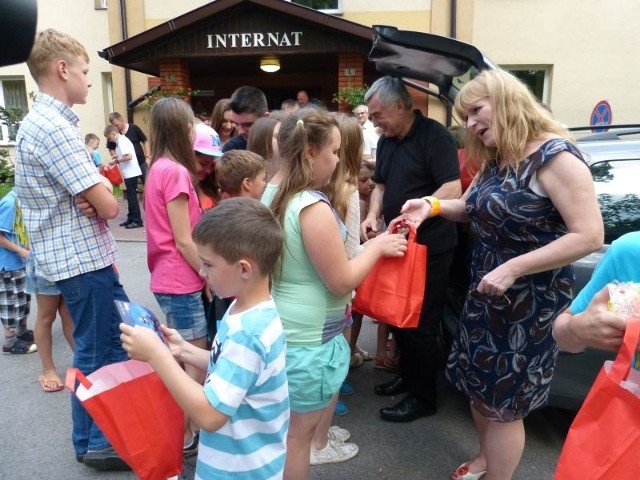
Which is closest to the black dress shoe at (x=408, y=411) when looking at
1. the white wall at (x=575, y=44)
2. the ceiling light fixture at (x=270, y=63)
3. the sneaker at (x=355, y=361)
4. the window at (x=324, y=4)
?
the sneaker at (x=355, y=361)

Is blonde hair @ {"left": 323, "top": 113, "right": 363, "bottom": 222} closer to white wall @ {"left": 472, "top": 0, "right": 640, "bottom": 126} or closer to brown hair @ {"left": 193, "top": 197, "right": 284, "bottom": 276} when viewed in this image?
brown hair @ {"left": 193, "top": 197, "right": 284, "bottom": 276}

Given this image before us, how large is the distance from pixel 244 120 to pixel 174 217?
145cm

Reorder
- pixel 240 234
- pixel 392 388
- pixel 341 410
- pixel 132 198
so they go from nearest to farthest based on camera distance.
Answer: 1. pixel 240 234
2. pixel 341 410
3. pixel 392 388
4. pixel 132 198

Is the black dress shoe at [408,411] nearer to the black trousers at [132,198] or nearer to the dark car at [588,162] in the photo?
the dark car at [588,162]

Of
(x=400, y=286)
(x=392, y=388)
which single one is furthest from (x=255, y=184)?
(x=392, y=388)

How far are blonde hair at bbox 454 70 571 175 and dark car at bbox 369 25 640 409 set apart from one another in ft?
1.19

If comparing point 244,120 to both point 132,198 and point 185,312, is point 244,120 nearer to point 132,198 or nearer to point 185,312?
point 185,312

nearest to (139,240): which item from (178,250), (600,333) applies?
(178,250)

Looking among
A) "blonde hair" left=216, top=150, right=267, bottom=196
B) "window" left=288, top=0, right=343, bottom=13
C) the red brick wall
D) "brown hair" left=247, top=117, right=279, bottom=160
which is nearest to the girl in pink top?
"blonde hair" left=216, top=150, right=267, bottom=196

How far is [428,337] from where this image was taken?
306cm

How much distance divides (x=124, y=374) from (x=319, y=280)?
74 centimetres

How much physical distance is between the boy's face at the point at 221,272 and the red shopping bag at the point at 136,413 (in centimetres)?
36

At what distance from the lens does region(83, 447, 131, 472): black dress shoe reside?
263 cm

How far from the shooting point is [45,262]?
234 centimetres
